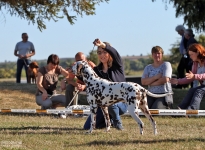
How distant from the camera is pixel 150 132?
9.67 metres

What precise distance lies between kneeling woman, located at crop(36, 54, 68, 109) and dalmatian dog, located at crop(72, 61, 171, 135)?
352 centimetres

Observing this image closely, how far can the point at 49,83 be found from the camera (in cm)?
1315

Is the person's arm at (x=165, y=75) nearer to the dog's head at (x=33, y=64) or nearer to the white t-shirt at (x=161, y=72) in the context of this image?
the white t-shirt at (x=161, y=72)

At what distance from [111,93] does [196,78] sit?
2.77 metres

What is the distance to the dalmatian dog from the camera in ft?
29.5

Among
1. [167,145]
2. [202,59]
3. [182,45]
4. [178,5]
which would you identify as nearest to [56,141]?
[167,145]

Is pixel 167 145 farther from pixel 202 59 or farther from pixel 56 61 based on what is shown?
pixel 56 61

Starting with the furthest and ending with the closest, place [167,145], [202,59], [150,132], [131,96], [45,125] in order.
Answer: [202,59], [45,125], [150,132], [131,96], [167,145]

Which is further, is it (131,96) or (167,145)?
(131,96)

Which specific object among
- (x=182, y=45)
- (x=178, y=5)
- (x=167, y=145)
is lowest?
(x=167, y=145)

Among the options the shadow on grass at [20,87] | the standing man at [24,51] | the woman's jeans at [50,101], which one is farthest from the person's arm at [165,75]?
the standing man at [24,51]

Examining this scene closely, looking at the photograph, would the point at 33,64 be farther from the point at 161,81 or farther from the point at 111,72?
the point at 111,72

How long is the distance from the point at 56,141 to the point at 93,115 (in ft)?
3.17

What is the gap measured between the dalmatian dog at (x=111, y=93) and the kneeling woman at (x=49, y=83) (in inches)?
139
